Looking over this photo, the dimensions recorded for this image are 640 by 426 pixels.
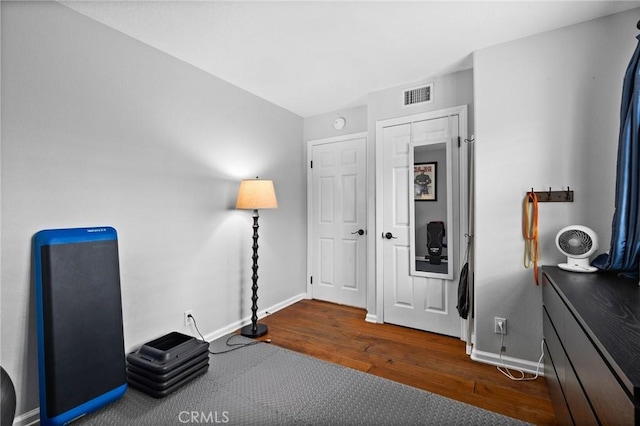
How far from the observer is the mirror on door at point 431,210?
292 centimetres

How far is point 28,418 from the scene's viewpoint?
1.69 m

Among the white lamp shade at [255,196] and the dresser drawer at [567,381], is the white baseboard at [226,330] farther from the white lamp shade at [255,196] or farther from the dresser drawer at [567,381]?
the dresser drawer at [567,381]

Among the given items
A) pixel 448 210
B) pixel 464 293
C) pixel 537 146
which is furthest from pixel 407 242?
pixel 537 146

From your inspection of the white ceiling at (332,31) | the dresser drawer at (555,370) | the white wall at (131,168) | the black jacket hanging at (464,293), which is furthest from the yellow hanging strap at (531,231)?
the white wall at (131,168)

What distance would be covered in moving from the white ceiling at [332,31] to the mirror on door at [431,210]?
780mm

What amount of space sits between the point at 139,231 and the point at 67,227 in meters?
0.45

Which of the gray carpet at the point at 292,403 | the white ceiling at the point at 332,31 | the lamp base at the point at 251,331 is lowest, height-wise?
the gray carpet at the point at 292,403

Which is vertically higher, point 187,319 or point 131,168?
point 131,168

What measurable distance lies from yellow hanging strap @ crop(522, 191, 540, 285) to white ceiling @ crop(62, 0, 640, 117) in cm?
127

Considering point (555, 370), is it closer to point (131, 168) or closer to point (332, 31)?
point (332, 31)

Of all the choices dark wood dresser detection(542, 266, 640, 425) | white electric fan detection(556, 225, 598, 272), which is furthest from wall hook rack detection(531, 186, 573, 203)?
dark wood dresser detection(542, 266, 640, 425)

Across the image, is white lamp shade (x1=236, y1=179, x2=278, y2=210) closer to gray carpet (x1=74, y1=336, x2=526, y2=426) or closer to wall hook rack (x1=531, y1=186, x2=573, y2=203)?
gray carpet (x1=74, y1=336, x2=526, y2=426)

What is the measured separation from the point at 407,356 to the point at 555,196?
171 cm

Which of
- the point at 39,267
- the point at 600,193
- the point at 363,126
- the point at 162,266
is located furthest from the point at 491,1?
the point at 39,267
